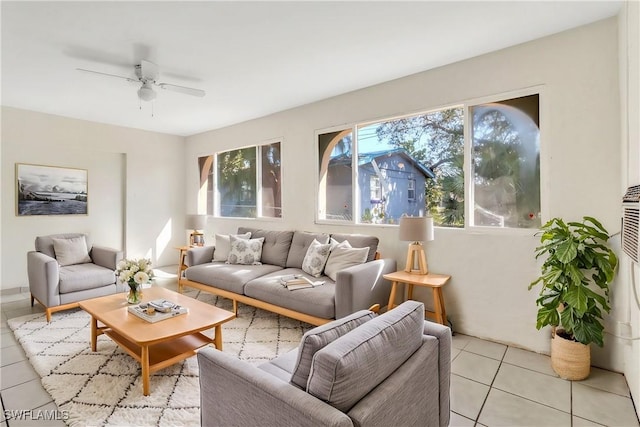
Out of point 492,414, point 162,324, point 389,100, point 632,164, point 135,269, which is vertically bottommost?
point 492,414

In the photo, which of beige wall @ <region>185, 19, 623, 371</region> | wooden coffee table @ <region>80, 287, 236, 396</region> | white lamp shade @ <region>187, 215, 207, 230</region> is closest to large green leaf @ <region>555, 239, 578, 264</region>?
beige wall @ <region>185, 19, 623, 371</region>

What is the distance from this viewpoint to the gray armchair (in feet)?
11.3

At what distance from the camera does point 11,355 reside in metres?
2.69

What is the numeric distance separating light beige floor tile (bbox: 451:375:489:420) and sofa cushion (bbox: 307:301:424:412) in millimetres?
900

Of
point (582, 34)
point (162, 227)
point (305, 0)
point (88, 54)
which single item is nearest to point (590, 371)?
point (582, 34)

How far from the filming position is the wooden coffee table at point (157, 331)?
218 cm

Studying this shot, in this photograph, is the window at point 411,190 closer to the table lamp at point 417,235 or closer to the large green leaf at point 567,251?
the table lamp at point 417,235

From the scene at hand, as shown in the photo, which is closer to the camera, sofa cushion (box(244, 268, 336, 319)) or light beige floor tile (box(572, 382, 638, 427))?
light beige floor tile (box(572, 382, 638, 427))

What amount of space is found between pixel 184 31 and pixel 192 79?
1026 mm

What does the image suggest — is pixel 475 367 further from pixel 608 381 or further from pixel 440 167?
pixel 440 167

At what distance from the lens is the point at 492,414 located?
1958mm

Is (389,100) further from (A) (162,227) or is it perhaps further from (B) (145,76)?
(A) (162,227)

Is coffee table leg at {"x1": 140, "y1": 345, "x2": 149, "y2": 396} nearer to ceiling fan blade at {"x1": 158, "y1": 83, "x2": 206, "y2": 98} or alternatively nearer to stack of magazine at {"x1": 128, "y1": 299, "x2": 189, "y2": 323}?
stack of magazine at {"x1": 128, "y1": 299, "x2": 189, "y2": 323}

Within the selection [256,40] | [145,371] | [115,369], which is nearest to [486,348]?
[145,371]
